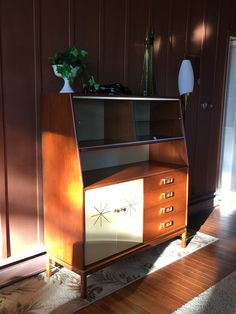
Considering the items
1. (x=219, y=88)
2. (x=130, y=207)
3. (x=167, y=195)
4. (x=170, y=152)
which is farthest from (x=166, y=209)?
(x=219, y=88)

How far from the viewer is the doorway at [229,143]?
4.20m

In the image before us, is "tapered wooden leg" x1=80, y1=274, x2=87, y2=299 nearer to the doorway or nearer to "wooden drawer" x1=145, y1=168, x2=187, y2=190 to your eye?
"wooden drawer" x1=145, y1=168, x2=187, y2=190

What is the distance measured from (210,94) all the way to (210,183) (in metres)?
1.06

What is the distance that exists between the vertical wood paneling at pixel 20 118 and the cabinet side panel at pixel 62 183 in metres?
0.10

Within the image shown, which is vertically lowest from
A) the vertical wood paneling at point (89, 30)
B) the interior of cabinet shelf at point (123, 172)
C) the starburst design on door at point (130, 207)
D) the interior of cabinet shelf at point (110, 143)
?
the starburst design on door at point (130, 207)

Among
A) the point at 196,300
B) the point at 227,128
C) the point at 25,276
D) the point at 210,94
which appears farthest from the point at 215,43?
the point at 25,276

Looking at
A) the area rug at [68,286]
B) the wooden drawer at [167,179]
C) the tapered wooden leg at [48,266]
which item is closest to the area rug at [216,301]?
the area rug at [68,286]

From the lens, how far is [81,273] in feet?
7.36

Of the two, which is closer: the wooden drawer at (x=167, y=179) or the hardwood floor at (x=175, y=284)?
the hardwood floor at (x=175, y=284)

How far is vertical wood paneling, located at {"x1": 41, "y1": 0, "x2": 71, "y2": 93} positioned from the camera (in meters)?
2.39

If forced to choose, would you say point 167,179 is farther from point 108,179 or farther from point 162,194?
point 108,179

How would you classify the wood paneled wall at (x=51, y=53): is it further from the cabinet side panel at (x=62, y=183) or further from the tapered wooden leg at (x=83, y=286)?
the tapered wooden leg at (x=83, y=286)

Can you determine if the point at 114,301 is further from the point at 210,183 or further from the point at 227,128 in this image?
the point at 227,128

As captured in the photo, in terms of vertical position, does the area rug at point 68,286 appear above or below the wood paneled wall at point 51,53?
below
